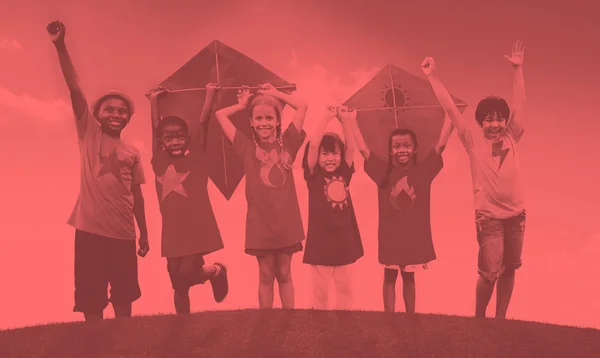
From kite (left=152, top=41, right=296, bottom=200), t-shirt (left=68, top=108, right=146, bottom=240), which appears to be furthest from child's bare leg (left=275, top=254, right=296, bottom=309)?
t-shirt (left=68, top=108, right=146, bottom=240)

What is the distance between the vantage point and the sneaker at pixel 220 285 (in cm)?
686

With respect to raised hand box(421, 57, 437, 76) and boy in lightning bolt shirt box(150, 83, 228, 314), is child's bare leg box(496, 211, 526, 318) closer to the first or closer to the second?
raised hand box(421, 57, 437, 76)

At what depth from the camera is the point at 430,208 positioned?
22.8 ft

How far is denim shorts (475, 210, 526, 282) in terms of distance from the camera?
671 centimetres

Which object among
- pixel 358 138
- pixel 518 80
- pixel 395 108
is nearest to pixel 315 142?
pixel 358 138

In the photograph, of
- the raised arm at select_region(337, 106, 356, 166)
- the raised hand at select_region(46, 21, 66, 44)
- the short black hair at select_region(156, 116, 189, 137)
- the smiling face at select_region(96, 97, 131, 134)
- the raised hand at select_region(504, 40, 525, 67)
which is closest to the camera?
the raised hand at select_region(46, 21, 66, 44)

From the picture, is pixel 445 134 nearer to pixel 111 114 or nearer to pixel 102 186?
pixel 111 114

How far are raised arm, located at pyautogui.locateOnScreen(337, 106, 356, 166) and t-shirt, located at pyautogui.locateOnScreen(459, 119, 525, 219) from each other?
116cm

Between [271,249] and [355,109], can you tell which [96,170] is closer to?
[271,249]

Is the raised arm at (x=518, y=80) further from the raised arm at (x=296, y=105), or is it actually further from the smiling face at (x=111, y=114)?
the smiling face at (x=111, y=114)

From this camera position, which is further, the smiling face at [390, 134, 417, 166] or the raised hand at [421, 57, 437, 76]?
the smiling face at [390, 134, 417, 166]

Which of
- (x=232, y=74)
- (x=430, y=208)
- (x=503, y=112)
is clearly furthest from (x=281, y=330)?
(x=503, y=112)

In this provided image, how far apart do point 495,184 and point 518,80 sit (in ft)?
3.83

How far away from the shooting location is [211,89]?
22.3 ft
